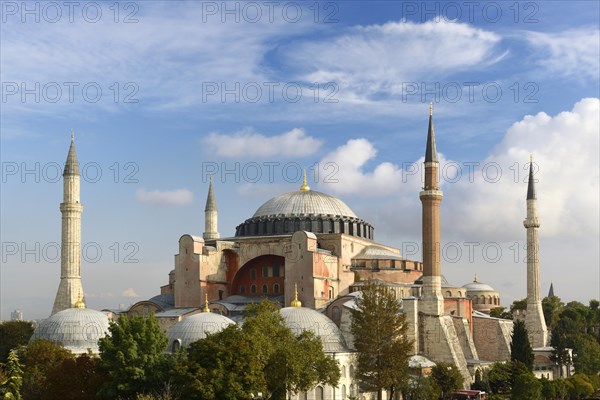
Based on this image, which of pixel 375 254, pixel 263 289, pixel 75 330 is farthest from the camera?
pixel 375 254

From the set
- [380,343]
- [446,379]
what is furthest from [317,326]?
[446,379]

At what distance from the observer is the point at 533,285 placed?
158 ft

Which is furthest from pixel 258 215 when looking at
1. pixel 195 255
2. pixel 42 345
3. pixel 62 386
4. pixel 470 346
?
pixel 62 386

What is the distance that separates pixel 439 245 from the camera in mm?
38844

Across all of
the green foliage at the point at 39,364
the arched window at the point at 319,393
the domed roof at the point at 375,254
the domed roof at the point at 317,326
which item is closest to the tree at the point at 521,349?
the domed roof at the point at 375,254

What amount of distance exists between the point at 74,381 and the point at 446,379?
14.4 m

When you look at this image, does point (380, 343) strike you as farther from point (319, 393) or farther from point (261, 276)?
point (261, 276)

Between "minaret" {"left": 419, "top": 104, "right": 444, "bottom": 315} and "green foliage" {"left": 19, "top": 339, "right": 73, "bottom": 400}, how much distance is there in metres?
15.8

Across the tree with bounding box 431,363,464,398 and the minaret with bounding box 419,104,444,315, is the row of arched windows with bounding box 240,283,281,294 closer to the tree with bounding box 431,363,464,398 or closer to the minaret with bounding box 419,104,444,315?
the minaret with bounding box 419,104,444,315

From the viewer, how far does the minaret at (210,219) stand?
48.6 metres

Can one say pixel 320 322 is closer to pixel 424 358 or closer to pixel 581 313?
pixel 424 358

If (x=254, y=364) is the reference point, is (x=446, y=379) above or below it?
below

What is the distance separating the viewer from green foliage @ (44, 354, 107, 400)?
83.5 feet

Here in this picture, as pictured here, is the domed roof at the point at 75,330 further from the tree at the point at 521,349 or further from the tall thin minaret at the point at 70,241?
the tree at the point at 521,349
